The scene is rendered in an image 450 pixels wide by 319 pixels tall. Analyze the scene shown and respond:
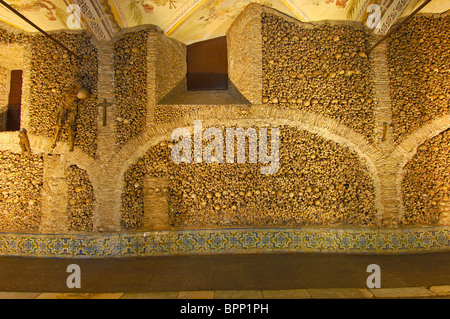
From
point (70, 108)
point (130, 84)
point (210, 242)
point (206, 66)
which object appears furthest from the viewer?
point (206, 66)

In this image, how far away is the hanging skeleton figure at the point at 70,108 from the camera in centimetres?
368

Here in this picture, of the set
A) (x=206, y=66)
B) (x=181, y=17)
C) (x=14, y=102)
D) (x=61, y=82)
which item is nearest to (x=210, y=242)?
(x=206, y=66)

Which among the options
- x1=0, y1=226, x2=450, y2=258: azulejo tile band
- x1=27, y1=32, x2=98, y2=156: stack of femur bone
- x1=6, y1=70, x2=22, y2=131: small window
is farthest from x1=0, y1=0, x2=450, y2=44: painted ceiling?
x1=0, y1=226, x2=450, y2=258: azulejo tile band

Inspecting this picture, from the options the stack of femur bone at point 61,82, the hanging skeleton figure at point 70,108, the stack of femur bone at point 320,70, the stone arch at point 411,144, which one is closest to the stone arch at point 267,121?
the stack of femur bone at point 320,70

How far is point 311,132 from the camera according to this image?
3.83m

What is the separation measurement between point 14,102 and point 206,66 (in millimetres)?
4229

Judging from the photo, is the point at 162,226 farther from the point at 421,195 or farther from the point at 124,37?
the point at 421,195

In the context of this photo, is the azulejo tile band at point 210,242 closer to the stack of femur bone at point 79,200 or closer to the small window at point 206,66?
the stack of femur bone at point 79,200

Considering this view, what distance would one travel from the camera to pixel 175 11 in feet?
12.5


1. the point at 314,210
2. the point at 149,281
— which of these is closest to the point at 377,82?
the point at 314,210

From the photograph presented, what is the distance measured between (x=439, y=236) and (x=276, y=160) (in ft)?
10.6

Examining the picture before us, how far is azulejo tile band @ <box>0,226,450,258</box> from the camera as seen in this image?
11.8 feet

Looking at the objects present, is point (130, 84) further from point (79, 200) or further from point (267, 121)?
point (267, 121)

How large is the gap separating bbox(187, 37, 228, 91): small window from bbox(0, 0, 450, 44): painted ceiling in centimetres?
55
